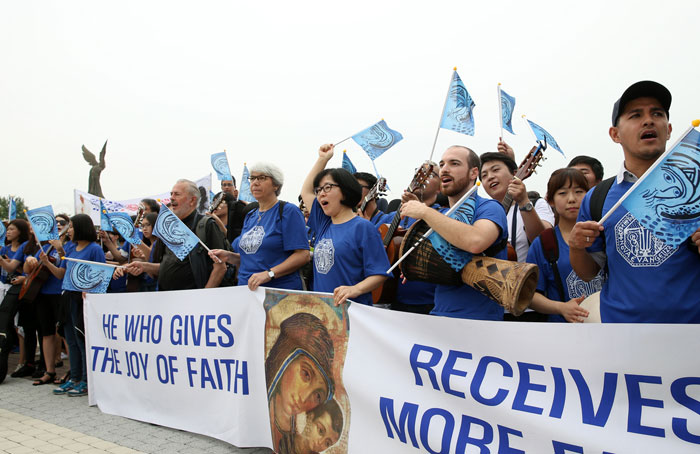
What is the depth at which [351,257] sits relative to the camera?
3461 millimetres

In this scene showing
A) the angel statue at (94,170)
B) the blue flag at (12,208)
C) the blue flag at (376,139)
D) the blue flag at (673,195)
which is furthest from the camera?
the angel statue at (94,170)

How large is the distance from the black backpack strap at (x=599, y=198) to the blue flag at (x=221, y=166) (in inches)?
266

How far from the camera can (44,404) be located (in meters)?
5.41

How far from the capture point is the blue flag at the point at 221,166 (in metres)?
8.49

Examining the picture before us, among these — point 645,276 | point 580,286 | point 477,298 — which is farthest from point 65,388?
point 645,276

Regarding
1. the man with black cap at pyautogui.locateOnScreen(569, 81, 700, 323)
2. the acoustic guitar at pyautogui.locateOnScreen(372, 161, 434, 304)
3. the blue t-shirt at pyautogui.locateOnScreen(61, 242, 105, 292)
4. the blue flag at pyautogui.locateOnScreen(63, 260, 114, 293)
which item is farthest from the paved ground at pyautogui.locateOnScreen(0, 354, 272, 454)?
the man with black cap at pyautogui.locateOnScreen(569, 81, 700, 323)

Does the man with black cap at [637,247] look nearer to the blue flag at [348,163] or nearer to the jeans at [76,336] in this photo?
the blue flag at [348,163]

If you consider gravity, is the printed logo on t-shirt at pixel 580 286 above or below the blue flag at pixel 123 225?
below

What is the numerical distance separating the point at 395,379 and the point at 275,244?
5.55 feet

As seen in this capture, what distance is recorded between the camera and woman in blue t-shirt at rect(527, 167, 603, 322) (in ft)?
9.88

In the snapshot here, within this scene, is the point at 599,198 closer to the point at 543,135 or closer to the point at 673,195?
the point at 673,195

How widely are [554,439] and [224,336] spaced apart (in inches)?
101

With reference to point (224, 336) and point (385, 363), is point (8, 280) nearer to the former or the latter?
point (224, 336)

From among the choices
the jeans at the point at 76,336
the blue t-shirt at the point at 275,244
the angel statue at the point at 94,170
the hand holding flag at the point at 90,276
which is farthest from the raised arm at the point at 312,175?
the angel statue at the point at 94,170
